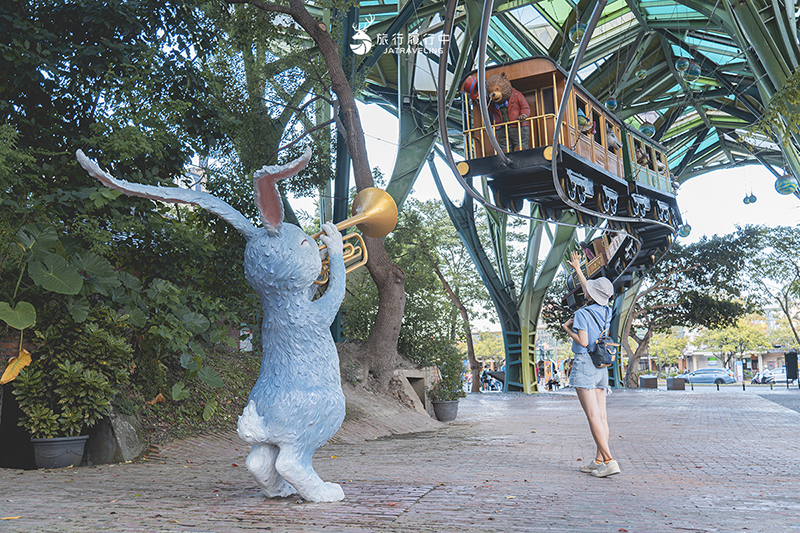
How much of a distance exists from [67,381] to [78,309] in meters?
0.82

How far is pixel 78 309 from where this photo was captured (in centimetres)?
695

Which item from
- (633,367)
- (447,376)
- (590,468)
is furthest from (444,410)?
(633,367)

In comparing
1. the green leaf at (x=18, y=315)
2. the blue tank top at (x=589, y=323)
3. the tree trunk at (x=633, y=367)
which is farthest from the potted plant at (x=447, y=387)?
the tree trunk at (x=633, y=367)

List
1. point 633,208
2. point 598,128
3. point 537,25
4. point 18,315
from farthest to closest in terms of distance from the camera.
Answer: point 537,25
point 633,208
point 598,128
point 18,315

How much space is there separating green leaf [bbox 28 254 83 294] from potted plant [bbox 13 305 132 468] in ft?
2.57

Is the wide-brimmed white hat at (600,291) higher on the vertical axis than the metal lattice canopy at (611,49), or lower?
lower

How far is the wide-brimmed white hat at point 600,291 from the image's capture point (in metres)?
6.21

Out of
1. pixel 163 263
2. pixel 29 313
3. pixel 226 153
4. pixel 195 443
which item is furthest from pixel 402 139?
pixel 29 313

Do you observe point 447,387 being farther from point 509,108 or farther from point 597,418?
point 597,418

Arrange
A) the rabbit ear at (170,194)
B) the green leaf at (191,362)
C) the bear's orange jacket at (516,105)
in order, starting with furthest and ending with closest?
the bear's orange jacket at (516,105)
the green leaf at (191,362)
the rabbit ear at (170,194)

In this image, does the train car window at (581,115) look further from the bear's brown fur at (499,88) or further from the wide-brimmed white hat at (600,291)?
the wide-brimmed white hat at (600,291)

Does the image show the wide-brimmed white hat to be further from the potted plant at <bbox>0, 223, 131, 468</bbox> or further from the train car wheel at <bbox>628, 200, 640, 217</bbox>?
the train car wheel at <bbox>628, 200, 640, 217</bbox>

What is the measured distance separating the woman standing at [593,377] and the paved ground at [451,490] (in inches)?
8.5

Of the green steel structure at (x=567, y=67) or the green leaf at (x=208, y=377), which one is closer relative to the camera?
the green leaf at (x=208, y=377)
